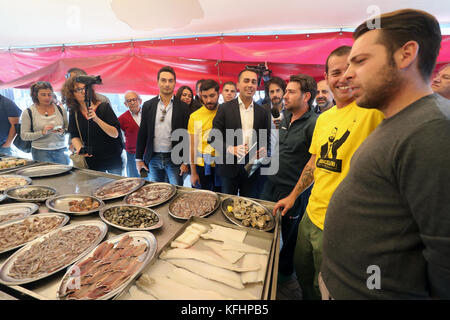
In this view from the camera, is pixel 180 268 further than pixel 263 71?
No

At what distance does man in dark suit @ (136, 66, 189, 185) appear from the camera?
2621 mm

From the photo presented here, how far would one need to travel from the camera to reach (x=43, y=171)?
217cm

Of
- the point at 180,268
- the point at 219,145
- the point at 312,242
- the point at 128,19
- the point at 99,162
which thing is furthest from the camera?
the point at 128,19

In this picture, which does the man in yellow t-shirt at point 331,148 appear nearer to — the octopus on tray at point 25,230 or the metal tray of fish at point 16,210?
the octopus on tray at point 25,230

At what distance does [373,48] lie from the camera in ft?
2.50

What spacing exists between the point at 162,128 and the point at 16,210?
164cm

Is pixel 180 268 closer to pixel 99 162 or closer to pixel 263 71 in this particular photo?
pixel 99 162

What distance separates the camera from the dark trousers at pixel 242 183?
2.36m

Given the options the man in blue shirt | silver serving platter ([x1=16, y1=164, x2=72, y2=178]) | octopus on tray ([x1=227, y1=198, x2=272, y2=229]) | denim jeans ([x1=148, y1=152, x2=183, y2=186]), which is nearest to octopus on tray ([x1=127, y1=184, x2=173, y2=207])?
octopus on tray ([x1=227, y1=198, x2=272, y2=229])

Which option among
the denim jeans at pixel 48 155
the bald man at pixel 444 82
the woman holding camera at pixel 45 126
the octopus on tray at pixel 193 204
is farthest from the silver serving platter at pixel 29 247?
the bald man at pixel 444 82

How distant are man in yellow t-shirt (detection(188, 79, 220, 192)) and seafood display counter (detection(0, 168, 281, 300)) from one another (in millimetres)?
879
